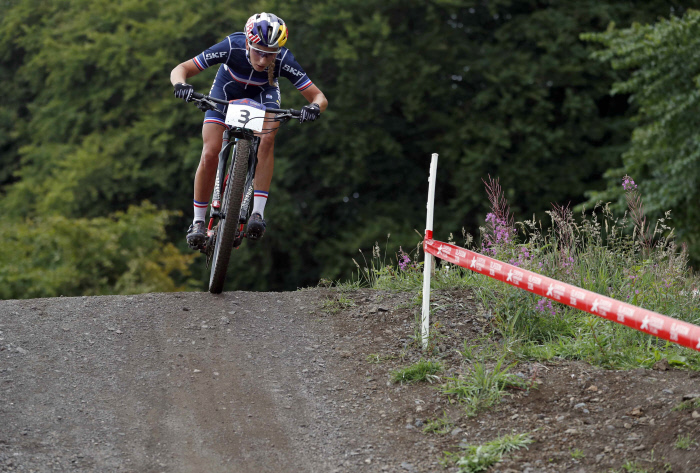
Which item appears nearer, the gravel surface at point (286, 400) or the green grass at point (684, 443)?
the green grass at point (684, 443)

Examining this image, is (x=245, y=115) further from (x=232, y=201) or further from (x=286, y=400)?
(x=286, y=400)

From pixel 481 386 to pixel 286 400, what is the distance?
1153 millimetres

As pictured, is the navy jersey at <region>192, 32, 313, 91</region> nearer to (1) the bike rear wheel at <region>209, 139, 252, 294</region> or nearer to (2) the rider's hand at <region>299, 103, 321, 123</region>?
(2) the rider's hand at <region>299, 103, 321, 123</region>

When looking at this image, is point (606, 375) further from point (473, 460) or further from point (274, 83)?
point (274, 83)

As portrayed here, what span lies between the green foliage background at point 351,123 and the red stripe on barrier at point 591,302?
13.2 metres

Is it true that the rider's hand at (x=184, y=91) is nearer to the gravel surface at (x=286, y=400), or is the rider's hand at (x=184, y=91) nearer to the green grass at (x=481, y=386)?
the gravel surface at (x=286, y=400)

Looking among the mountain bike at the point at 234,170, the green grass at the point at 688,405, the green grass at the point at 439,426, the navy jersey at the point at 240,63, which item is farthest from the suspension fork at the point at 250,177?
the green grass at the point at 688,405

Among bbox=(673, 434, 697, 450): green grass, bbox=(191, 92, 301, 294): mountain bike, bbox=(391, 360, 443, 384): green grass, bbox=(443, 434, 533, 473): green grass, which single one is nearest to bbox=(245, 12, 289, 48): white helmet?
bbox=(191, 92, 301, 294): mountain bike

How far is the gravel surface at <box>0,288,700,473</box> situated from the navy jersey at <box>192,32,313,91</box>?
6.33 ft

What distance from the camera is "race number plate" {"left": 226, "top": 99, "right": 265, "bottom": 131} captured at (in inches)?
234

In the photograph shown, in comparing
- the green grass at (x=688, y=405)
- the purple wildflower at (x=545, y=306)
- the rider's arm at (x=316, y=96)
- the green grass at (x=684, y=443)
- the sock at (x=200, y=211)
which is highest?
the rider's arm at (x=316, y=96)

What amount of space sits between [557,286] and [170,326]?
119 inches

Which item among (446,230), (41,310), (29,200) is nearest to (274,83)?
(41,310)

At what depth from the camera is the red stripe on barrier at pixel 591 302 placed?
331cm
